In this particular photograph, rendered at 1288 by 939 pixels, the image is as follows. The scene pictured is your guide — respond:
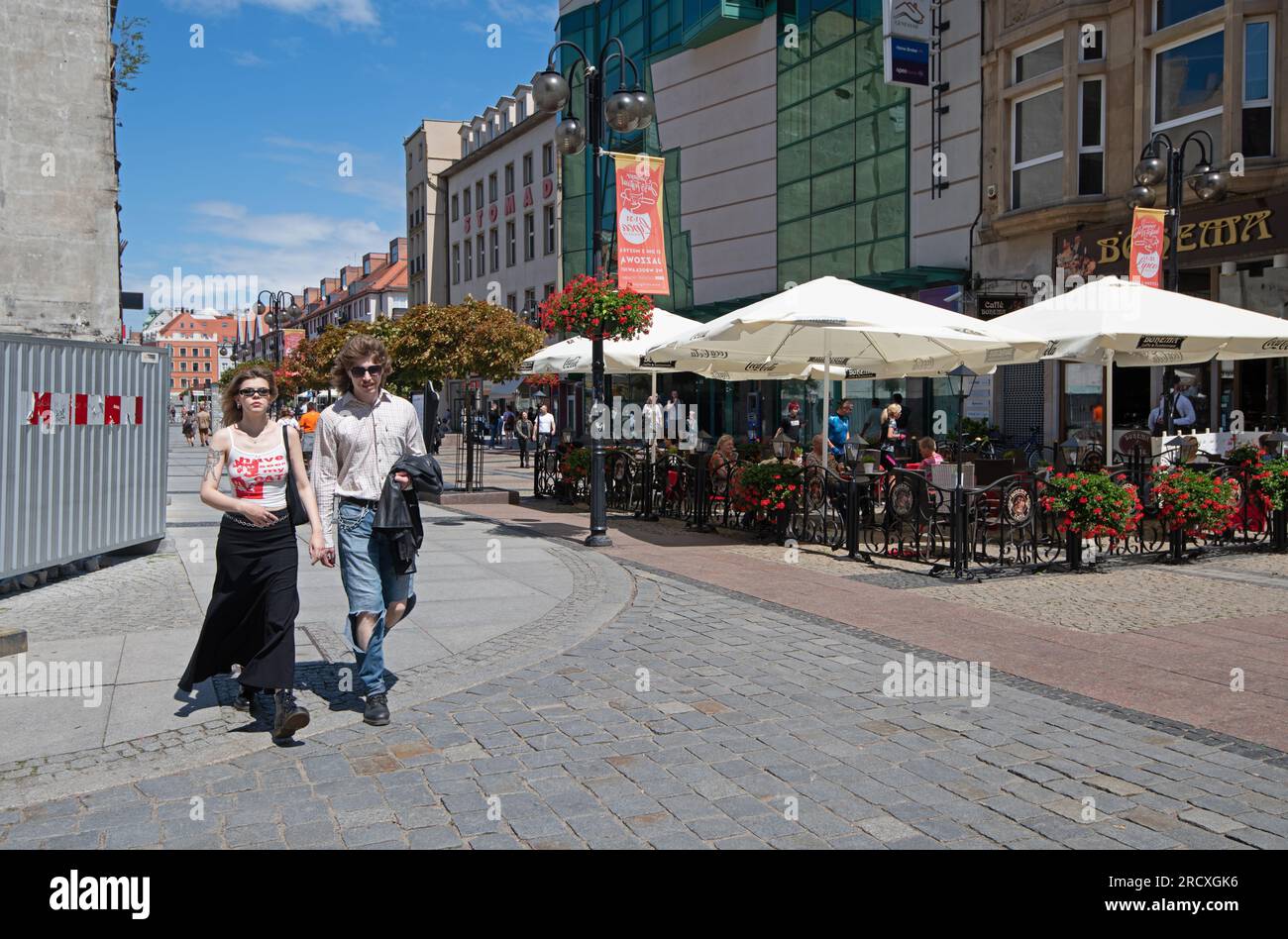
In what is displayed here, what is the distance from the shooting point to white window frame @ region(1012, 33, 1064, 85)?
20484 millimetres

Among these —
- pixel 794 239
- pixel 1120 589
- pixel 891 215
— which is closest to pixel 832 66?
pixel 794 239

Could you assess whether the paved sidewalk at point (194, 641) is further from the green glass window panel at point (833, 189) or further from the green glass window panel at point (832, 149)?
the green glass window panel at point (832, 149)

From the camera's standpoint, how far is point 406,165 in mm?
72812

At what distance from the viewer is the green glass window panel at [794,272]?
28.9 metres

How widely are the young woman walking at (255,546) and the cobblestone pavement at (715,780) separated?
20.5 inches

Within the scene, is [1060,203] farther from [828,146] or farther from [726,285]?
[726,285]

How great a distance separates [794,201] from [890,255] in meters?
4.73

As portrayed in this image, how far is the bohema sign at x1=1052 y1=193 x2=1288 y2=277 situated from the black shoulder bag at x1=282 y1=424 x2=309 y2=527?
1415 centimetres

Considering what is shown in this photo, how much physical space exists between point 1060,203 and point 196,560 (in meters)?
16.6

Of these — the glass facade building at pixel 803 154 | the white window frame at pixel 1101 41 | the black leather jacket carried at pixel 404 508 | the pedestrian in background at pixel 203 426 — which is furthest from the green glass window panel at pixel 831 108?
the pedestrian in background at pixel 203 426

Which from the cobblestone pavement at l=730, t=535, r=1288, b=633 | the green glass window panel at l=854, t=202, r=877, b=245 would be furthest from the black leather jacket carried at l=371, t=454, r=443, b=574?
the green glass window panel at l=854, t=202, r=877, b=245

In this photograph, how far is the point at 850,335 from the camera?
12758 mm

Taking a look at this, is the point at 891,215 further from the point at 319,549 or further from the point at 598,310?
the point at 319,549
